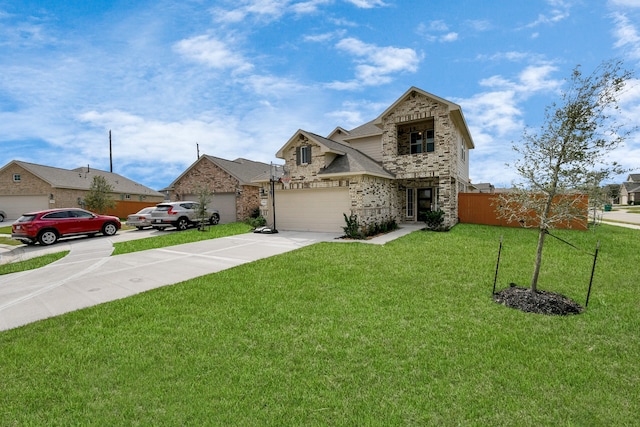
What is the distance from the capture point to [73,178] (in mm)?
28312

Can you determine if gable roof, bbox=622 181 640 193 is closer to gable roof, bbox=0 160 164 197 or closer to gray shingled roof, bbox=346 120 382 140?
gray shingled roof, bbox=346 120 382 140

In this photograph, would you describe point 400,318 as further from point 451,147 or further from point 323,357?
point 451,147

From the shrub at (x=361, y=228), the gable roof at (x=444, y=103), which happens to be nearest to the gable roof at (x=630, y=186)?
the gable roof at (x=444, y=103)

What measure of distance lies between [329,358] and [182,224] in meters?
16.8

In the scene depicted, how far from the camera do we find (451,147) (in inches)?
592

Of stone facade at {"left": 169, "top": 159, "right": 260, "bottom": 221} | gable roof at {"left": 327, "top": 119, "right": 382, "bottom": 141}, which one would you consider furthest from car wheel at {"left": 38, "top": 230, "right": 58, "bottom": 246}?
gable roof at {"left": 327, "top": 119, "right": 382, "bottom": 141}

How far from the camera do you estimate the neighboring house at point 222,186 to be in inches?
849

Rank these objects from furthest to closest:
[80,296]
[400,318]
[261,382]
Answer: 1. [80,296]
2. [400,318]
3. [261,382]

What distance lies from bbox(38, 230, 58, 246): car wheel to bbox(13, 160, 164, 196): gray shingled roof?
51.0 ft

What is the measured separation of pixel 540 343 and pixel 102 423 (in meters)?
4.90

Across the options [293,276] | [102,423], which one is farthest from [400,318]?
[102,423]

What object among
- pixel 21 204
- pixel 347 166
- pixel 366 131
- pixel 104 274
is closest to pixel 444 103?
pixel 366 131

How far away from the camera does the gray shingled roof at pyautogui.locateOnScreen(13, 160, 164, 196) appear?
83.0 ft

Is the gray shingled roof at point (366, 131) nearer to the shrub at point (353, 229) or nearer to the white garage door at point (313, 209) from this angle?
the white garage door at point (313, 209)
